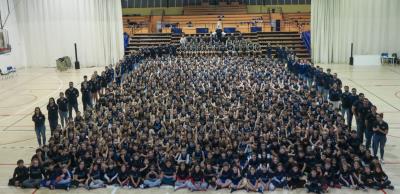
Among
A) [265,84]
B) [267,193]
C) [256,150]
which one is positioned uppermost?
[265,84]

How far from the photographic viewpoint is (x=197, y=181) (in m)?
11.2

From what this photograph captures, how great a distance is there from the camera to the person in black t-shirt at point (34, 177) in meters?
11.3

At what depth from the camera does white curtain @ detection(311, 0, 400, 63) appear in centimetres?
3020

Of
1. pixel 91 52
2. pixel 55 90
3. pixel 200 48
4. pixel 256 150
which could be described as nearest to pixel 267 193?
pixel 256 150

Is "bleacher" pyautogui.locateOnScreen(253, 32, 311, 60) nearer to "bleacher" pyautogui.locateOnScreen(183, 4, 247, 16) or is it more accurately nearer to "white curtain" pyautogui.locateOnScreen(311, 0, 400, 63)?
"white curtain" pyautogui.locateOnScreen(311, 0, 400, 63)

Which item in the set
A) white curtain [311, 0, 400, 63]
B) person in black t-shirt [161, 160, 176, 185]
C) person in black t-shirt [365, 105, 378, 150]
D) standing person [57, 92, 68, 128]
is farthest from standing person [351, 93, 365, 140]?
white curtain [311, 0, 400, 63]

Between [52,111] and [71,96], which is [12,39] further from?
[52,111]

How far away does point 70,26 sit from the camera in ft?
104

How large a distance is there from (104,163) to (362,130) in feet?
25.3

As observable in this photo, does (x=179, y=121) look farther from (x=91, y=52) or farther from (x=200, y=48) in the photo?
(x=91, y=52)

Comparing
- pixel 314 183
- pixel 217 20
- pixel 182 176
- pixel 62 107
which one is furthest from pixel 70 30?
pixel 314 183

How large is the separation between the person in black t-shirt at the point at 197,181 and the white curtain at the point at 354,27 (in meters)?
22.2

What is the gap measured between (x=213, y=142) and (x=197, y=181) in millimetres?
1553

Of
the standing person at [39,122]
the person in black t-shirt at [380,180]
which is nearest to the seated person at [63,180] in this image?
the standing person at [39,122]
